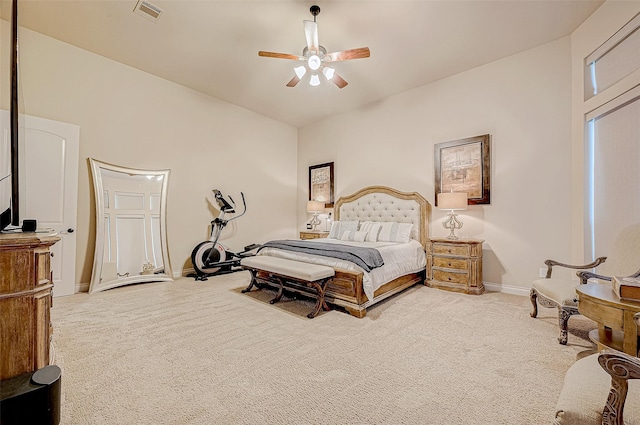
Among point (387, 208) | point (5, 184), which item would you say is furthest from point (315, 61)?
point (5, 184)

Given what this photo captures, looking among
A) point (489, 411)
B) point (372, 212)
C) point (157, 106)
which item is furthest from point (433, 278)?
point (157, 106)

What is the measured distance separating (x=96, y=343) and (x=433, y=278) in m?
4.06

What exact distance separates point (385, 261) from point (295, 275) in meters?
1.17

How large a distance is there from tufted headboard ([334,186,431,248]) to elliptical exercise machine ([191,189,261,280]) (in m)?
2.09

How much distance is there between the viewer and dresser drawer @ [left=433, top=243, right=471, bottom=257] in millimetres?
3824

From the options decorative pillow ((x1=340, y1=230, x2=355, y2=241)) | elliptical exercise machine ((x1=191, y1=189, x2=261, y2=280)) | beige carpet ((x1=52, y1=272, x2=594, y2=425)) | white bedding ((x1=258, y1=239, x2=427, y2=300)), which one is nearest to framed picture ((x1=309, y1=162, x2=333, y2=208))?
decorative pillow ((x1=340, y1=230, x2=355, y2=241))

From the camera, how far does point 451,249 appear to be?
3957 millimetres

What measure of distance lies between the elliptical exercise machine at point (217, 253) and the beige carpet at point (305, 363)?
4.42 feet

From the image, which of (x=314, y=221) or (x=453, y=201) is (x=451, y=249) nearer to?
(x=453, y=201)

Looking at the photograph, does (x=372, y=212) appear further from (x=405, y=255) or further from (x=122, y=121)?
(x=122, y=121)

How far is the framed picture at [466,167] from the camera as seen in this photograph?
160 inches

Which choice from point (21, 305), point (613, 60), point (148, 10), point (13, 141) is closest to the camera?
point (21, 305)

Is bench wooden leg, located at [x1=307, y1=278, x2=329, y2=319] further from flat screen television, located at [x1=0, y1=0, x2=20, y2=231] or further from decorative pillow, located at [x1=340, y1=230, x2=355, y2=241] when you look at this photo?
flat screen television, located at [x1=0, y1=0, x2=20, y2=231]

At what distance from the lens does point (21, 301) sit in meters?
1.34
